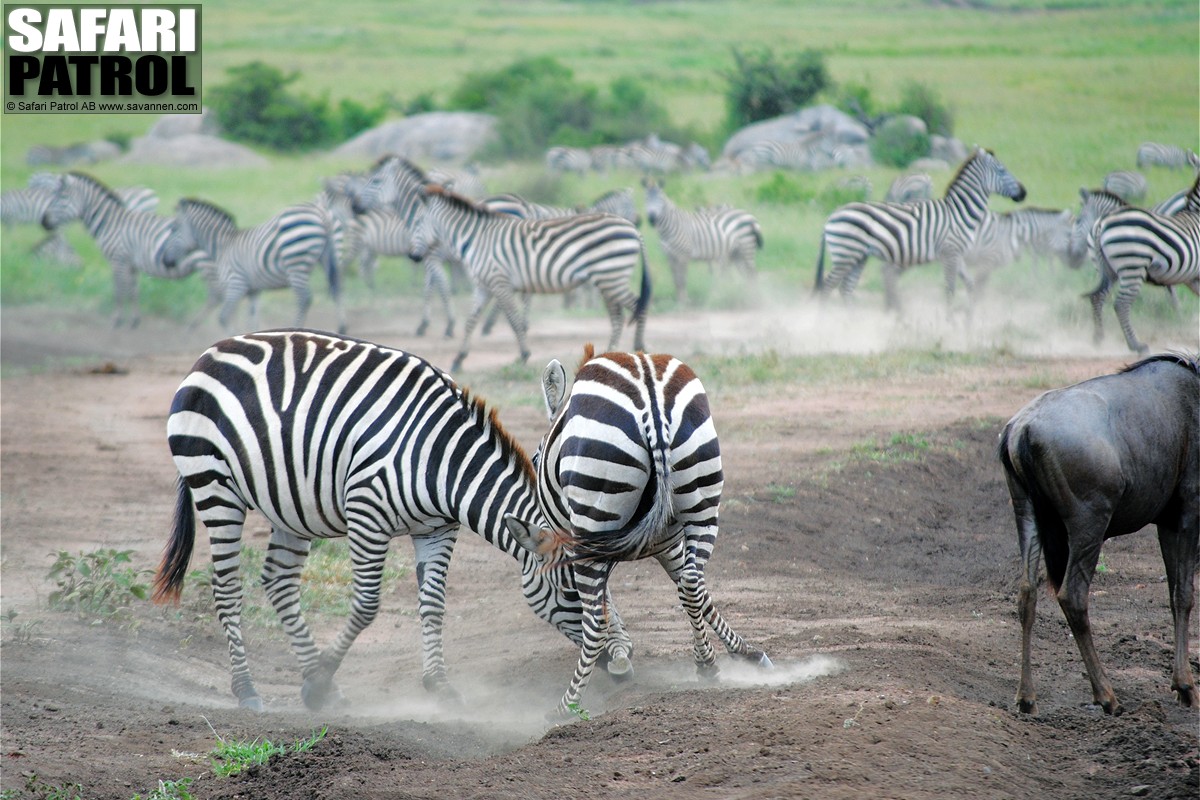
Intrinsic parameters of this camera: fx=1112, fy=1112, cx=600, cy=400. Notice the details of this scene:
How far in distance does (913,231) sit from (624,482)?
38.2 ft

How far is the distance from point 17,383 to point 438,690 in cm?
986

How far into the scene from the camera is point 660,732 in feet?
14.1

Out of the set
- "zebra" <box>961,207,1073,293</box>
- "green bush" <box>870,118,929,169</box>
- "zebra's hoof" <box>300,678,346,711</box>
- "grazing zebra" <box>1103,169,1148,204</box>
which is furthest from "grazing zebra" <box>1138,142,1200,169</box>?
"zebra's hoof" <box>300,678,346,711</box>

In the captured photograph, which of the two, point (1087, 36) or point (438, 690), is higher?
point (1087, 36)

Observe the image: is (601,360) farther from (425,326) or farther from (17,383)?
(425,326)

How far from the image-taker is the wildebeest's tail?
4.69 meters

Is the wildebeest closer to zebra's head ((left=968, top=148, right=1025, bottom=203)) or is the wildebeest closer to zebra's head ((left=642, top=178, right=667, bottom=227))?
zebra's head ((left=968, top=148, right=1025, bottom=203))

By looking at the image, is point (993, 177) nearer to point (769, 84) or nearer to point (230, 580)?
point (230, 580)

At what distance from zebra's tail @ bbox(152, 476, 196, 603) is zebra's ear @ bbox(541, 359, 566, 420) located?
1.97 m

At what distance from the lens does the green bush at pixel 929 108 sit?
25472 mm

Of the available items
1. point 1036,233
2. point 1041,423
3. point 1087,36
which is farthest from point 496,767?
point 1087,36

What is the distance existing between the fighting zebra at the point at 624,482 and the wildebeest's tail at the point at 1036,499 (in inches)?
49.3

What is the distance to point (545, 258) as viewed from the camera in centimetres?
1395

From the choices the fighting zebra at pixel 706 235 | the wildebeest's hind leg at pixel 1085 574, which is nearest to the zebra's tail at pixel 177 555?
the wildebeest's hind leg at pixel 1085 574
